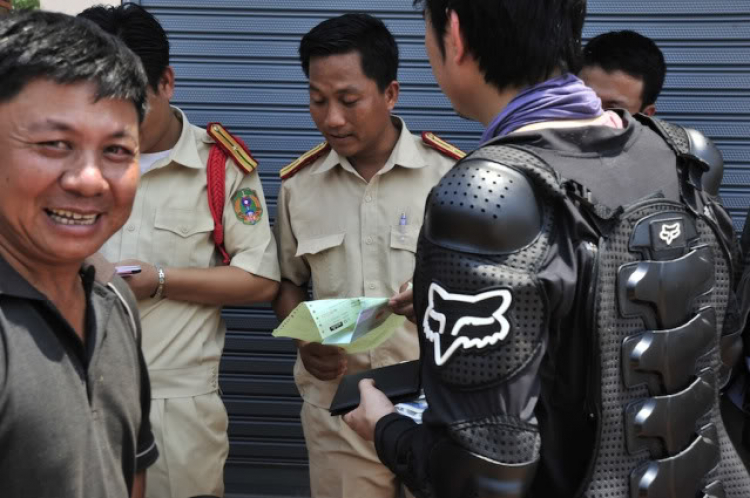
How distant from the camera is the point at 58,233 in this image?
175cm

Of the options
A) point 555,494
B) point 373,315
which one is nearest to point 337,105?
point 373,315

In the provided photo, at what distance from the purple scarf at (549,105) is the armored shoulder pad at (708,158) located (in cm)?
29

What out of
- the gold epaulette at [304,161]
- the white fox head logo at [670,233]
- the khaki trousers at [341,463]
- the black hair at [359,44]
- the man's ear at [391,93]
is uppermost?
the black hair at [359,44]

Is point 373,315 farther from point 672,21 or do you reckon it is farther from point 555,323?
point 672,21

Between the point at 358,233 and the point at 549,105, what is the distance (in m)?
1.68

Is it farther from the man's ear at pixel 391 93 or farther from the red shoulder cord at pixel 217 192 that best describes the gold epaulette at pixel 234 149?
the man's ear at pixel 391 93

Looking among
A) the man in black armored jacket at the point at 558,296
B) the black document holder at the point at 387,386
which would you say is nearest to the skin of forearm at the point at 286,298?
the black document holder at the point at 387,386

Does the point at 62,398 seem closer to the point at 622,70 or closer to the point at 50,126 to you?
the point at 50,126

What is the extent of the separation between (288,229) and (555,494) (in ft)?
6.69

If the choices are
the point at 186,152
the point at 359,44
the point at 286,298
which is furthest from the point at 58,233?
the point at 359,44

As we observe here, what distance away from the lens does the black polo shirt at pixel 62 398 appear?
5.38 feet

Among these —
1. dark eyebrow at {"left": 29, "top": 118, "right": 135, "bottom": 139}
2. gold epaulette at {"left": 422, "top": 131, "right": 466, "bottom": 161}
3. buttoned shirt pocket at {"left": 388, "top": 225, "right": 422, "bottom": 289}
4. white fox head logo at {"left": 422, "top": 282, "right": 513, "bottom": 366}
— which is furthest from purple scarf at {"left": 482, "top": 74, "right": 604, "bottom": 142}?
gold epaulette at {"left": 422, "top": 131, "right": 466, "bottom": 161}

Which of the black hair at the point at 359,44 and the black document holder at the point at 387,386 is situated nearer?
the black document holder at the point at 387,386

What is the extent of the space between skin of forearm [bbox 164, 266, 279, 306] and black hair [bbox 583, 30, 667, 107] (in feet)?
5.66
